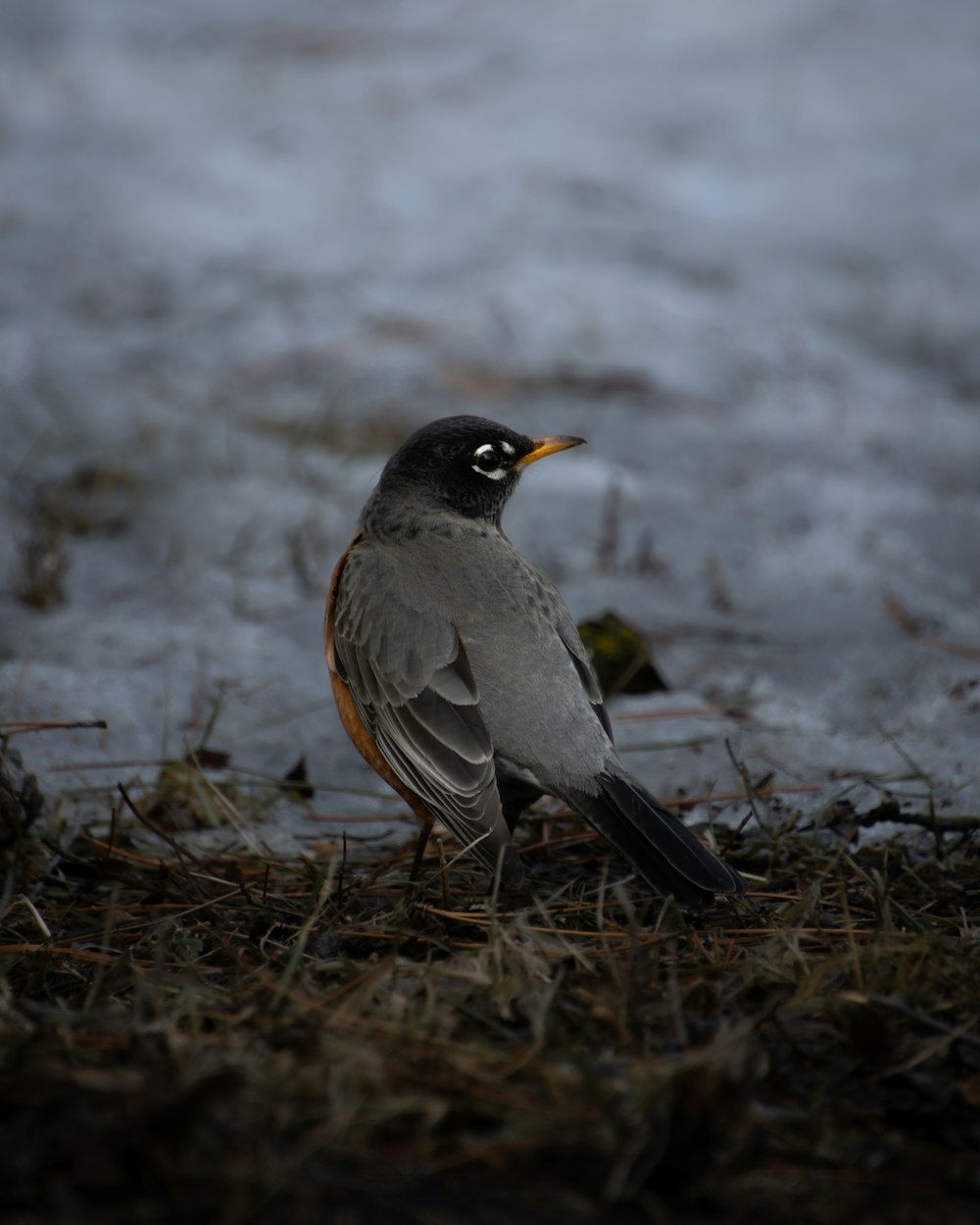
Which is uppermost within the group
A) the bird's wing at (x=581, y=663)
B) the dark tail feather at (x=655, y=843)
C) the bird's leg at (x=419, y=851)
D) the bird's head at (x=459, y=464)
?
the bird's head at (x=459, y=464)

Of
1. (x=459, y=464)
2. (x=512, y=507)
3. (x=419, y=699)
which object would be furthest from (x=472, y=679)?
(x=512, y=507)

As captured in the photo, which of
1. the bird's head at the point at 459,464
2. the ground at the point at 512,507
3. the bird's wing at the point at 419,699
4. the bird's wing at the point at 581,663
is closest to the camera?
the ground at the point at 512,507

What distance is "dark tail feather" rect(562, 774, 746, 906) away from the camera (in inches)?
127

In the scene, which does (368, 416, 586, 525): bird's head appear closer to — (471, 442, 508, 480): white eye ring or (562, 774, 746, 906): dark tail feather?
(471, 442, 508, 480): white eye ring

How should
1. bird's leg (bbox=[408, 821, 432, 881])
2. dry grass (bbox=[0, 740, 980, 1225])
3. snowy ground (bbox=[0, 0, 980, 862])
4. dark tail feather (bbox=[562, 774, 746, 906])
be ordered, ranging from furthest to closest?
1. snowy ground (bbox=[0, 0, 980, 862])
2. bird's leg (bbox=[408, 821, 432, 881])
3. dark tail feather (bbox=[562, 774, 746, 906])
4. dry grass (bbox=[0, 740, 980, 1225])

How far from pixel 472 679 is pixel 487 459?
118 centimetres

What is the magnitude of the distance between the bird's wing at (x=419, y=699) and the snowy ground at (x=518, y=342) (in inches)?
26.6

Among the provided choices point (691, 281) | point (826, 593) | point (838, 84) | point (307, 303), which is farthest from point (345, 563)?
point (838, 84)

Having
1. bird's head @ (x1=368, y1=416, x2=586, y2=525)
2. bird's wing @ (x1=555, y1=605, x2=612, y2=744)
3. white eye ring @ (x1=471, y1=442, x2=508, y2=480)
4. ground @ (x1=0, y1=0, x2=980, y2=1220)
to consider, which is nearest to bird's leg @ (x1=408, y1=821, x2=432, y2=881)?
ground @ (x1=0, y1=0, x2=980, y2=1220)

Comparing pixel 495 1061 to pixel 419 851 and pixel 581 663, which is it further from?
pixel 581 663

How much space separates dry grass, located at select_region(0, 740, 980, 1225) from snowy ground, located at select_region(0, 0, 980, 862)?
109 cm

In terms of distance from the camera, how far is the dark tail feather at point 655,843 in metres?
3.21

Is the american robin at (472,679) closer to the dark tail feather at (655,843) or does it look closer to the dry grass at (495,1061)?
the dark tail feather at (655,843)

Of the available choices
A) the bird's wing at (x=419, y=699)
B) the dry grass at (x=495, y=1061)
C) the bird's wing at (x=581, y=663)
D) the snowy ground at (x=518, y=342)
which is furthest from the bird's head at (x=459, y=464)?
the dry grass at (x=495, y=1061)
